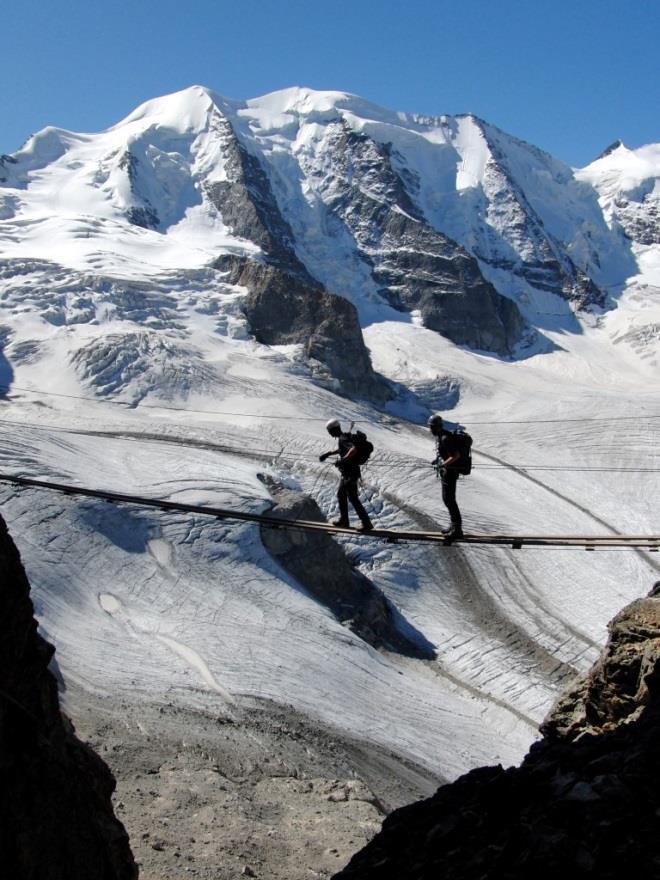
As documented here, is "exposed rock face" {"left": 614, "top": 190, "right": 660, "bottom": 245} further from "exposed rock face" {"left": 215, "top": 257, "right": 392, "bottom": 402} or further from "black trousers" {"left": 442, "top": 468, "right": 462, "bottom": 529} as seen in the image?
"black trousers" {"left": 442, "top": 468, "right": 462, "bottom": 529}

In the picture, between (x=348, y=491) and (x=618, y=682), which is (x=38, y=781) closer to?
(x=348, y=491)

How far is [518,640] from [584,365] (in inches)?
2911

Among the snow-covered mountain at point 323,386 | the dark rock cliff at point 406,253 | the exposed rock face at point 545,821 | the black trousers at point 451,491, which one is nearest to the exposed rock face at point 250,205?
the snow-covered mountain at point 323,386

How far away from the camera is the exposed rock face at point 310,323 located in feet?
274

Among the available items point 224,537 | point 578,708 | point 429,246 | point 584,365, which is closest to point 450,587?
point 224,537

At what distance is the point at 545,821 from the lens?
9.78 meters

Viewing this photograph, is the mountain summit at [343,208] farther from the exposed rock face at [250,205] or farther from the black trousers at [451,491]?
the black trousers at [451,491]

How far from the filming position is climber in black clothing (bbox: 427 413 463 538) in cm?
1413

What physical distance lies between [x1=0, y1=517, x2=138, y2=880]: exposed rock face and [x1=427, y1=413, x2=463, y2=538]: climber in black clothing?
577 centimetres

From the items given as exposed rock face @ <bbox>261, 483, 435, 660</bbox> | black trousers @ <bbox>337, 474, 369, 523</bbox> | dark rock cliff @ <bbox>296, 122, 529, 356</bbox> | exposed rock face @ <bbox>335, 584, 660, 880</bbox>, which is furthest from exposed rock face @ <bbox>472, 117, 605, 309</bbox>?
exposed rock face @ <bbox>335, 584, 660, 880</bbox>

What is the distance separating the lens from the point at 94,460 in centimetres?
4516

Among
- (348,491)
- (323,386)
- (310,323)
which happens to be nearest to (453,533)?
(348,491)

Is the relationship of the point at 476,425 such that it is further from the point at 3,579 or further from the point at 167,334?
the point at 3,579

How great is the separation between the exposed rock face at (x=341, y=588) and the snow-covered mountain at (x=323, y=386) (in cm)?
125
